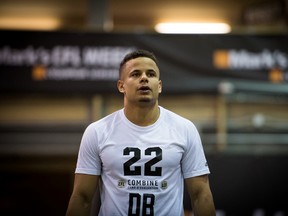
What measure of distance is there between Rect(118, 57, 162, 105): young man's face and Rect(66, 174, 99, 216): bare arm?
0.68 meters

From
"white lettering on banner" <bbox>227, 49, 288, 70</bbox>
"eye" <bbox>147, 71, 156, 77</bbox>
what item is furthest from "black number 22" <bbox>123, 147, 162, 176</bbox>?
"white lettering on banner" <bbox>227, 49, 288, 70</bbox>

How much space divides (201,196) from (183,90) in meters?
3.96

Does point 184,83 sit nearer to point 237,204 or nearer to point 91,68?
point 91,68

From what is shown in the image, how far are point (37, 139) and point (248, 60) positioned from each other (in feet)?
12.1

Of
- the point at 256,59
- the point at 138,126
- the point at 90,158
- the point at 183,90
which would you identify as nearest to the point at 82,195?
the point at 90,158

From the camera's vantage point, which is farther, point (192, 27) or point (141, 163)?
point (192, 27)

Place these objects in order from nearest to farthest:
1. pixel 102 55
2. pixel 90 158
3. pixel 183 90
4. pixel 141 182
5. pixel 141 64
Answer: pixel 141 182 → pixel 90 158 → pixel 141 64 → pixel 183 90 → pixel 102 55

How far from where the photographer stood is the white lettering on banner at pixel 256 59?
7.48 m

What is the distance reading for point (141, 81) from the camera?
3711mm

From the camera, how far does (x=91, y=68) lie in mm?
7605

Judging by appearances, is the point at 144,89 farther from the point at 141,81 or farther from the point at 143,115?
the point at 143,115

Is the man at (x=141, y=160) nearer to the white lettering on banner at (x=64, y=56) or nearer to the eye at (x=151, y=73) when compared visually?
the eye at (x=151, y=73)

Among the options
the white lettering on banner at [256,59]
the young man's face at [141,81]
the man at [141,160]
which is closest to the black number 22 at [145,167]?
the man at [141,160]

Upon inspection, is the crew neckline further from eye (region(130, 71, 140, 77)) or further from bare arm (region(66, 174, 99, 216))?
bare arm (region(66, 174, 99, 216))
